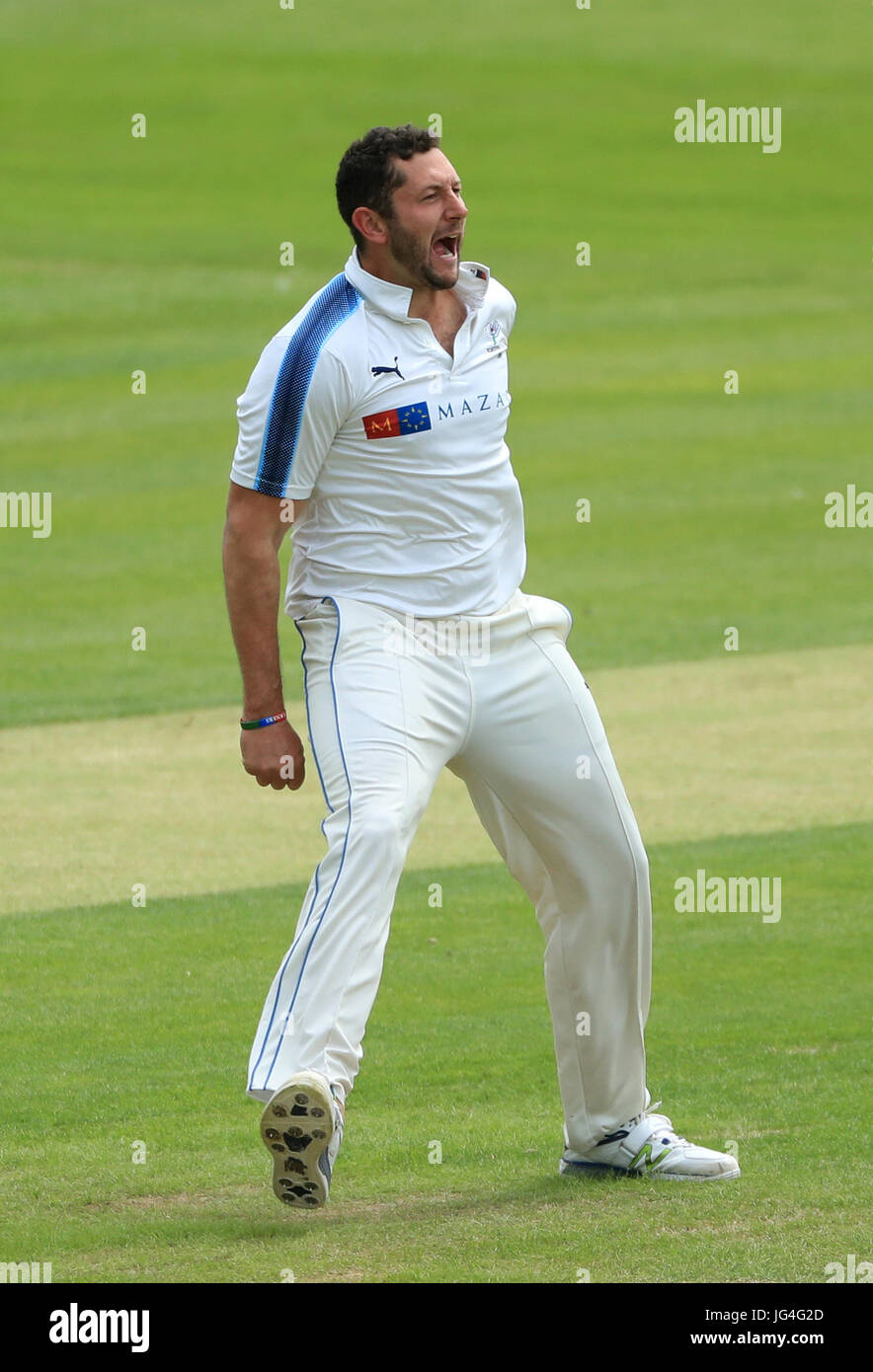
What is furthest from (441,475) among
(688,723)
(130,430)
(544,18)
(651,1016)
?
(544,18)

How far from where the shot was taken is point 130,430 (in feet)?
73.2

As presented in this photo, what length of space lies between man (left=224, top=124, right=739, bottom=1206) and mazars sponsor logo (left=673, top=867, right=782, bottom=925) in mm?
2660

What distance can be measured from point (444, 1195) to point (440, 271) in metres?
2.32

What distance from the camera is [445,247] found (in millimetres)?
5398

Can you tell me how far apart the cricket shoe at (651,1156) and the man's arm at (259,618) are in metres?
1.27

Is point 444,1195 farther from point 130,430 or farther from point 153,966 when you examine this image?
point 130,430

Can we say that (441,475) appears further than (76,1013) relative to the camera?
No

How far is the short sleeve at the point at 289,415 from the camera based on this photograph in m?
5.21

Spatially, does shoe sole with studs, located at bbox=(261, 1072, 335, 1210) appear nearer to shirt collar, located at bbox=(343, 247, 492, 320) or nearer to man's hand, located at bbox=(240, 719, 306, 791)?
man's hand, located at bbox=(240, 719, 306, 791)

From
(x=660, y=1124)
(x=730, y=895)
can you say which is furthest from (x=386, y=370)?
(x=730, y=895)

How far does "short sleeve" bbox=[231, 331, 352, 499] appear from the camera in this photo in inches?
205
